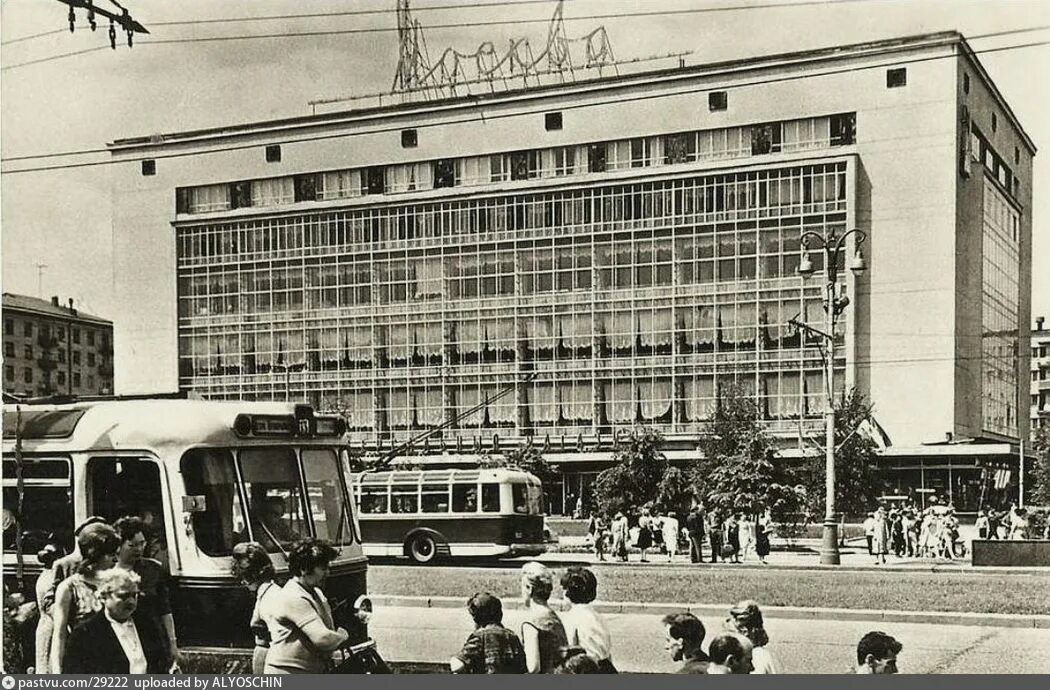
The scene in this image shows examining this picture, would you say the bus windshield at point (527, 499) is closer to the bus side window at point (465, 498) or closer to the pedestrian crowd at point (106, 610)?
the bus side window at point (465, 498)

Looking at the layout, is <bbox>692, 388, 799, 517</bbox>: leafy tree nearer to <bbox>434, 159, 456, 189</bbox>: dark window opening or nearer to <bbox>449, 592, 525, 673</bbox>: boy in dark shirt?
<bbox>434, 159, 456, 189</bbox>: dark window opening

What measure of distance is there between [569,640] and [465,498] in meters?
12.9

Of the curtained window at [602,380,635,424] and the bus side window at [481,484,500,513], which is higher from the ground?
the curtained window at [602,380,635,424]

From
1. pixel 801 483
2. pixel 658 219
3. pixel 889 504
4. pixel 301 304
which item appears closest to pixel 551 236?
pixel 658 219

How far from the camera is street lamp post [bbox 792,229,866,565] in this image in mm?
14766

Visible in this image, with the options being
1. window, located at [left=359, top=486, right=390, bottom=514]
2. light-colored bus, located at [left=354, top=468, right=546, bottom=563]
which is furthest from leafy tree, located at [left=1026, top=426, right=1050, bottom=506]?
window, located at [left=359, top=486, right=390, bottom=514]

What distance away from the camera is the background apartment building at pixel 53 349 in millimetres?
10562

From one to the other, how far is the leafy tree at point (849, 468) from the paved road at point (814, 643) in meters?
5.55

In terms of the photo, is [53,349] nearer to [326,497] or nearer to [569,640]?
[326,497]

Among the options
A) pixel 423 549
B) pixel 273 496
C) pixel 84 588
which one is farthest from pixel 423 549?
pixel 84 588

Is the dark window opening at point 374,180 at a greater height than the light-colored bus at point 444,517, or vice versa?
the dark window opening at point 374,180

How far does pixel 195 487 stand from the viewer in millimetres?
8297

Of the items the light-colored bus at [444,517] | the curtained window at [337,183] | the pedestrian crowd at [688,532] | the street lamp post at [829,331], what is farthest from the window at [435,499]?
the curtained window at [337,183]

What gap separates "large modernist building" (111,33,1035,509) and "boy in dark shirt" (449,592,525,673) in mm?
7439
